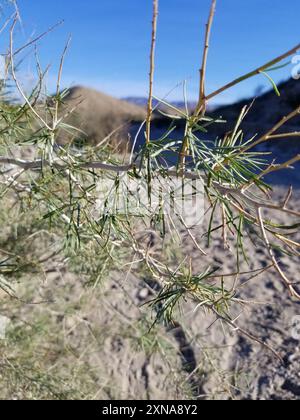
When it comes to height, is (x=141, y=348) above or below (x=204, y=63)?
above

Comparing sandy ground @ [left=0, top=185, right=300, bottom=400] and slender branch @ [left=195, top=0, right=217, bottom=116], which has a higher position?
sandy ground @ [left=0, top=185, right=300, bottom=400]

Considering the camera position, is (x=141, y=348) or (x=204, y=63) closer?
(x=204, y=63)

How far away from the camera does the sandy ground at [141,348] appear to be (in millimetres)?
2580

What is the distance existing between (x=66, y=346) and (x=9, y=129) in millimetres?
1544

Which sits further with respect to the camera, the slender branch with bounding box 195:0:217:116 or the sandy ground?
the sandy ground

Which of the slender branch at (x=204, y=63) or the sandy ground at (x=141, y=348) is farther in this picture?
the sandy ground at (x=141, y=348)

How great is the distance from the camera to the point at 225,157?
929 millimetres

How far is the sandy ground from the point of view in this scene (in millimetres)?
2580

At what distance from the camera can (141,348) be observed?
259 centimetres

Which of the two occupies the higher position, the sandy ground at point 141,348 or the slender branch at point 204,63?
the sandy ground at point 141,348

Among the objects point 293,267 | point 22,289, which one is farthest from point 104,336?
point 293,267
